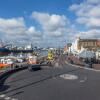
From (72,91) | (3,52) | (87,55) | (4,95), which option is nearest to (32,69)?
(72,91)

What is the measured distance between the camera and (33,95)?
1928 cm

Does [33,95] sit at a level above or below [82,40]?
below

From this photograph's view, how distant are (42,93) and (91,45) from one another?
14634cm

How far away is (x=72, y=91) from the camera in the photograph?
21703 millimetres

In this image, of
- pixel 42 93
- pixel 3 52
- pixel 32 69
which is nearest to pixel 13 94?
pixel 42 93

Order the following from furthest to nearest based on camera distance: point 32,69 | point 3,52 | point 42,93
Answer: point 3,52, point 32,69, point 42,93

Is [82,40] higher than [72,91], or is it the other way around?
[82,40]

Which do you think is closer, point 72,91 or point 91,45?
point 72,91

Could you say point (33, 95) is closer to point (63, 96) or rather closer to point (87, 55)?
point (63, 96)

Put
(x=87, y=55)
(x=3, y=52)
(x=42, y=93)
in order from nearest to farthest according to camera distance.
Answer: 1. (x=42, y=93)
2. (x=87, y=55)
3. (x=3, y=52)

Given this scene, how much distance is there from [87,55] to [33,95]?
6900 centimetres

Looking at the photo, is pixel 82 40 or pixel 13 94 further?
pixel 82 40

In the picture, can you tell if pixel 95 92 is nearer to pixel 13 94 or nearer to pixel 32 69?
pixel 13 94

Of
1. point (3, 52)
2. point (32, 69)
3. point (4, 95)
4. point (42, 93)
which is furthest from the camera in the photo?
point (3, 52)
